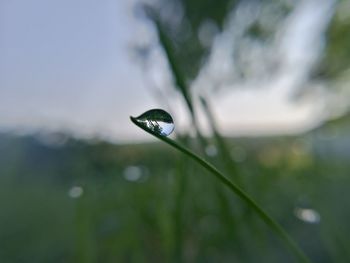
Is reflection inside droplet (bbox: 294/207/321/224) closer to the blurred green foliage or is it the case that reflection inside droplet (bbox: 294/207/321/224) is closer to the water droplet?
the blurred green foliage

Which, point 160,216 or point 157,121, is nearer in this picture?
point 157,121

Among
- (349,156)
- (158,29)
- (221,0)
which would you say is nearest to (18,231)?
(158,29)

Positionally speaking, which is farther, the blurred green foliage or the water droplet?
the blurred green foliage

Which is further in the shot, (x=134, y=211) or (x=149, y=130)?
(x=134, y=211)

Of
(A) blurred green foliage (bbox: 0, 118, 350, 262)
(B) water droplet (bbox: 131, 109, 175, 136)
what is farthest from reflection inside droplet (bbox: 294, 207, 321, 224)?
(B) water droplet (bbox: 131, 109, 175, 136)

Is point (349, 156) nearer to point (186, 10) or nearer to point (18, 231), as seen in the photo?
point (18, 231)
